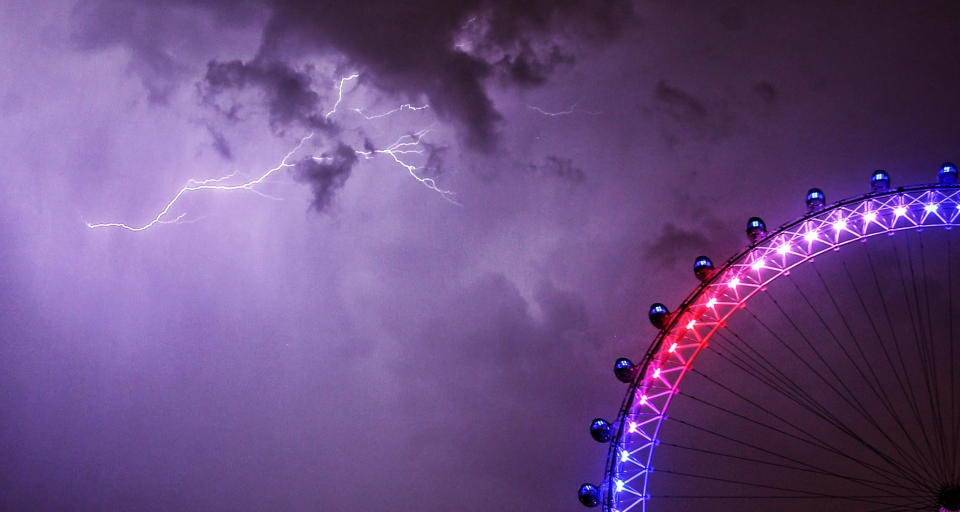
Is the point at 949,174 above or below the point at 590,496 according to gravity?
above

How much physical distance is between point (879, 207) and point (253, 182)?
58.6 feet

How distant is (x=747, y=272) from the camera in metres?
13.5

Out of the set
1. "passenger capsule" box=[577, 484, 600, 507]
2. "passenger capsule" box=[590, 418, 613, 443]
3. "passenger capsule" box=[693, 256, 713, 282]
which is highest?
"passenger capsule" box=[693, 256, 713, 282]

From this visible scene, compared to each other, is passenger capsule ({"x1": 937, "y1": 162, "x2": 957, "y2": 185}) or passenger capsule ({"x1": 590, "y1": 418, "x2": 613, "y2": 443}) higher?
passenger capsule ({"x1": 937, "y1": 162, "x2": 957, "y2": 185})

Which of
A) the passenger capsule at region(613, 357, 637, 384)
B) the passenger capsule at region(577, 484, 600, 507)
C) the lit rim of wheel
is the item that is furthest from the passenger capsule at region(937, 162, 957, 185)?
the passenger capsule at region(577, 484, 600, 507)

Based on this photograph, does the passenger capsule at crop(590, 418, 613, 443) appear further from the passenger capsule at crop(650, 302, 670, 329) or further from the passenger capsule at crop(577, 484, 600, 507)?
the passenger capsule at crop(650, 302, 670, 329)

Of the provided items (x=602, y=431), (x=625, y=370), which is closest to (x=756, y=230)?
(x=625, y=370)

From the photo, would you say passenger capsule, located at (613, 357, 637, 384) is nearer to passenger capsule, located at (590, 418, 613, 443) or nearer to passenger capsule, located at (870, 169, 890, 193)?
passenger capsule, located at (590, 418, 613, 443)

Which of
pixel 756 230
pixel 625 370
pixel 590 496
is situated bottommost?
pixel 590 496

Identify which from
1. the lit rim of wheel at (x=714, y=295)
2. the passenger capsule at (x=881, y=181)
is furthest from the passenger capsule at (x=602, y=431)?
the passenger capsule at (x=881, y=181)

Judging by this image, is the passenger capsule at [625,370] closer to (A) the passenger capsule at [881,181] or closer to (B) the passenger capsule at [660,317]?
(B) the passenger capsule at [660,317]

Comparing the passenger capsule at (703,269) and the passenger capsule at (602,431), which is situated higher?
the passenger capsule at (703,269)

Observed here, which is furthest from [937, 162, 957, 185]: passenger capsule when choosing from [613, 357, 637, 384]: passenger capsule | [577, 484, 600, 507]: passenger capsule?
[577, 484, 600, 507]: passenger capsule

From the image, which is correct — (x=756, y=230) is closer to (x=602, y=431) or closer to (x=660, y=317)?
(x=660, y=317)
